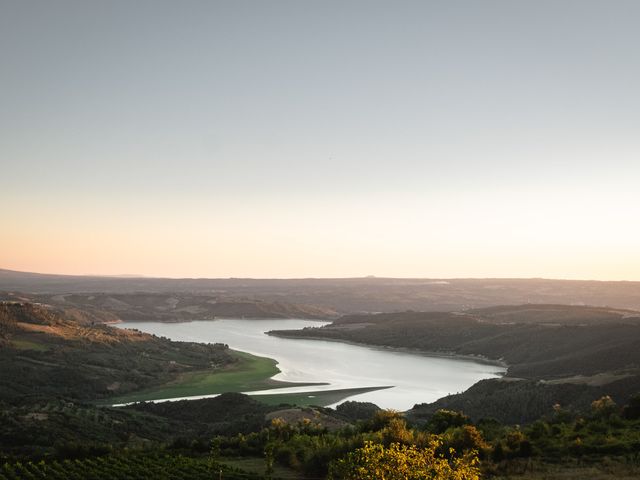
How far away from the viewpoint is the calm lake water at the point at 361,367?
74188mm

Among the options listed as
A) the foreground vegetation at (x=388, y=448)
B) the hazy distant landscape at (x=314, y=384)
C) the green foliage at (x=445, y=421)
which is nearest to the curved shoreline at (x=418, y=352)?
the hazy distant landscape at (x=314, y=384)

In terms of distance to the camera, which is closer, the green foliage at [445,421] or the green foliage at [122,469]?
the green foliage at [122,469]

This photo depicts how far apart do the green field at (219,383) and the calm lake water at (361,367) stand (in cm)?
276

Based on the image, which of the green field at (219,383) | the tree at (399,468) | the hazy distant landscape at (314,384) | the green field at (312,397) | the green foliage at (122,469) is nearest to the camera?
the tree at (399,468)

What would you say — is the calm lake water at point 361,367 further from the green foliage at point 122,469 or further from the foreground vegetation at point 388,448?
the green foliage at point 122,469

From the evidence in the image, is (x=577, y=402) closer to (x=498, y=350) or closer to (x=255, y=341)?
(x=498, y=350)

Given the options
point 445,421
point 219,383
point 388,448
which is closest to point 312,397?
point 219,383

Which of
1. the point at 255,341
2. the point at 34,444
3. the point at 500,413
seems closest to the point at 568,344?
the point at 500,413

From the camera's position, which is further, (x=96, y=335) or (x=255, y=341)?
(x=255, y=341)

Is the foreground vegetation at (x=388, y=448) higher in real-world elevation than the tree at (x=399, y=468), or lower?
lower

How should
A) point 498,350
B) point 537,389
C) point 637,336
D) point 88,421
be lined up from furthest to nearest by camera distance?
point 498,350 → point 637,336 → point 537,389 → point 88,421

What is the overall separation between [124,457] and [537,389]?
149 ft

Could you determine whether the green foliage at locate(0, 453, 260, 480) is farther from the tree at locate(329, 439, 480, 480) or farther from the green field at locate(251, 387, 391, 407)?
the green field at locate(251, 387, 391, 407)

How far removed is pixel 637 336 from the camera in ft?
287
